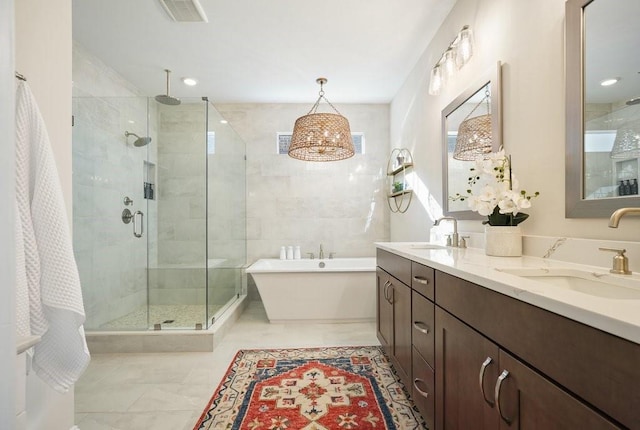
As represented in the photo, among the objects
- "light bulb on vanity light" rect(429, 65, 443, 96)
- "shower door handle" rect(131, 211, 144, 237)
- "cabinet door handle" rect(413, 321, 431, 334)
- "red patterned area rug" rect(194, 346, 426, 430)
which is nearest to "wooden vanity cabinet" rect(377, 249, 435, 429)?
"cabinet door handle" rect(413, 321, 431, 334)

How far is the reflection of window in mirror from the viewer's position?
98 centimetres

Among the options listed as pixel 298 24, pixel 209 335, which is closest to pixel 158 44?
pixel 298 24

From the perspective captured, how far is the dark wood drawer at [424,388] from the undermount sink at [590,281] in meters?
0.59

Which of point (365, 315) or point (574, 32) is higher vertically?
point (574, 32)

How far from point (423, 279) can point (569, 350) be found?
0.80 m

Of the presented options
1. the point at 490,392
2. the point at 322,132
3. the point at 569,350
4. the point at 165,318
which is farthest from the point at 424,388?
the point at 165,318

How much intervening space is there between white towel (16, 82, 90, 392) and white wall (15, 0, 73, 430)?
0.16 meters

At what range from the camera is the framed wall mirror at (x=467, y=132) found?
67.6 inches

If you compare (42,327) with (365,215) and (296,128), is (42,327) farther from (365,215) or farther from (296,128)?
(365,215)

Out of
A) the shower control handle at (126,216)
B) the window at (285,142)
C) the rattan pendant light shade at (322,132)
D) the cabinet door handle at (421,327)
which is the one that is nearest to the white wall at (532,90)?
the cabinet door handle at (421,327)

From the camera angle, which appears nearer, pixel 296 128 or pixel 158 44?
pixel 158 44

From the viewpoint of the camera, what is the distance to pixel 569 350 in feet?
2.03

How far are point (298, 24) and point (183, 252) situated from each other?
7.75 ft

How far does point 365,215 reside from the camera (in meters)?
3.97
